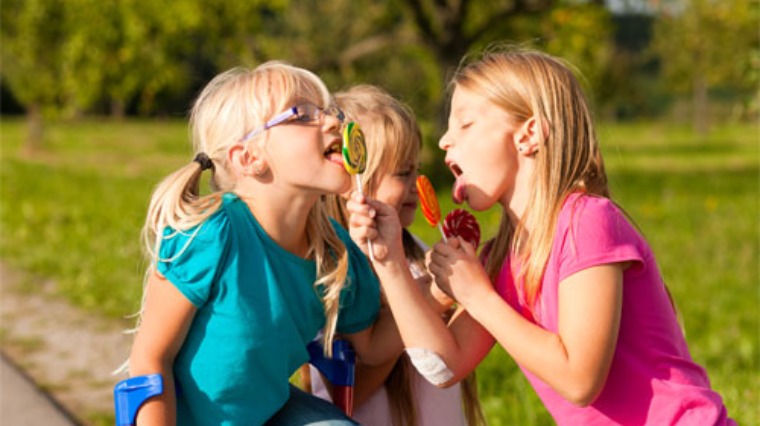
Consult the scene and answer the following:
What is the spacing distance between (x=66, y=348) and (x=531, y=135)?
3.95 m

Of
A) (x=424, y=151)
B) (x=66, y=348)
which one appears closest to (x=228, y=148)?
(x=66, y=348)

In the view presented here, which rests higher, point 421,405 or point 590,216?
point 590,216

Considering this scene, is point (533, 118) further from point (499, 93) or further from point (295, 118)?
point (295, 118)

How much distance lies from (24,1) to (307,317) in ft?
50.9

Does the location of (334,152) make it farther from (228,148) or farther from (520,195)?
(520,195)

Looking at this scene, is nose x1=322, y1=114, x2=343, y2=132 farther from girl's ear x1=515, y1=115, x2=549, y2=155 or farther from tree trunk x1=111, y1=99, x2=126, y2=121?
tree trunk x1=111, y1=99, x2=126, y2=121

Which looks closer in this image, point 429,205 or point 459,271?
point 459,271

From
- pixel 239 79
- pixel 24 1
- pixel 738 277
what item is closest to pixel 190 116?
pixel 239 79

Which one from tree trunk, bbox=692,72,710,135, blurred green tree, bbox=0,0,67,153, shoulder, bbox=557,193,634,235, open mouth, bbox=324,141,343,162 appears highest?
open mouth, bbox=324,141,343,162

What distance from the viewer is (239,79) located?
8.51 feet

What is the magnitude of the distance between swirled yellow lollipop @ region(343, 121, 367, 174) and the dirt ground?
2514 mm

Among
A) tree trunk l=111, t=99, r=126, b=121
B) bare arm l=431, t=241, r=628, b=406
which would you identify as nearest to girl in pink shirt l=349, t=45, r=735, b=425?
bare arm l=431, t=241, r=628, b=406

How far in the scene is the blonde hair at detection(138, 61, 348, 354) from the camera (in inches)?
98.3

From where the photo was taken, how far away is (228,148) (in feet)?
8.38
